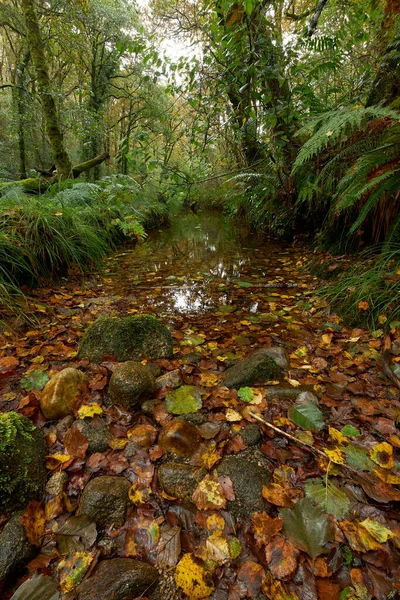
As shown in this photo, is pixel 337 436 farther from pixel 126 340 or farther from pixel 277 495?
pixel 126 340

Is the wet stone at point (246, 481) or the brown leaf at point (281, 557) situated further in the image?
the wet stone at point (246, 481)

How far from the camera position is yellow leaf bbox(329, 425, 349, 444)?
1.32 m

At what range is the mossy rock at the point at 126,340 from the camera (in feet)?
6.40

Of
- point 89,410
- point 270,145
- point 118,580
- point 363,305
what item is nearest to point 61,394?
point 89,410

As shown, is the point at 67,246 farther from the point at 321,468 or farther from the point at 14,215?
the point at 321,468

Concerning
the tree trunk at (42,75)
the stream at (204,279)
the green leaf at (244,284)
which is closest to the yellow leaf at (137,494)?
the stream at (204,279)

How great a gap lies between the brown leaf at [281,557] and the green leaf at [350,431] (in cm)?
59

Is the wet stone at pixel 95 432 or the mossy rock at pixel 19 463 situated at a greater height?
the mossy rock at pixel 19 463

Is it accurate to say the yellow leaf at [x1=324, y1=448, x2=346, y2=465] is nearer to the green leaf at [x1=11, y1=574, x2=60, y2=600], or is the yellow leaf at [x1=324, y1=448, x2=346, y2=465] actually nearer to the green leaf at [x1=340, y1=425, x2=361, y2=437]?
the green leaf at [x1=340, y1=425, x2=361, y2=437]

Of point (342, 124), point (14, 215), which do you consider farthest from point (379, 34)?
point (14, 215)

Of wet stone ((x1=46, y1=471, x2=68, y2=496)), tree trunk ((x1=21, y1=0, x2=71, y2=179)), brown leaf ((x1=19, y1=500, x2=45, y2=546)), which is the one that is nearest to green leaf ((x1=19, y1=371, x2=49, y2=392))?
wet stone ((x1=46, y1=471, x2=68, y2=496))

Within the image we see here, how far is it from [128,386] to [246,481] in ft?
2.47

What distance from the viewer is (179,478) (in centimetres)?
119

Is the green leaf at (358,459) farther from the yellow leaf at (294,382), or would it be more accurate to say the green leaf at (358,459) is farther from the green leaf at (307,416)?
the yellow leaf at (294,382)
